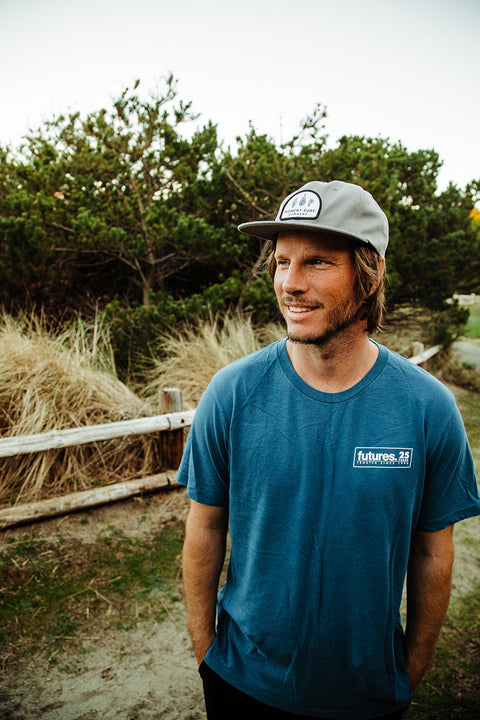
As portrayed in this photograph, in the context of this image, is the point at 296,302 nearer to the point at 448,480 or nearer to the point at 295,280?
the point at 295,280

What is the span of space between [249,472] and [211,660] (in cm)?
63

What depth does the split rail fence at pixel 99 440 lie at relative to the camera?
3.69 m

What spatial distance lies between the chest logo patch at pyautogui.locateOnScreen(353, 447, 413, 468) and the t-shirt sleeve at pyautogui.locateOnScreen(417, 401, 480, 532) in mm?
90

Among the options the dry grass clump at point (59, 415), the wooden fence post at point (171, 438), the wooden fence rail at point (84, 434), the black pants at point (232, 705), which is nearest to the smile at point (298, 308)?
the black pants at point (232, 705)

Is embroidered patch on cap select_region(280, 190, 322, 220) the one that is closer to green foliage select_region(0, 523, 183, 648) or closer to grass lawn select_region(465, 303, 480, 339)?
green foliage select_region(0, 523, 183, 648)

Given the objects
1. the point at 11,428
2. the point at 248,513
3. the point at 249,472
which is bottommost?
the point at 11,428

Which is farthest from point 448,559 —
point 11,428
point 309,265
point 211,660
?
point 11,428

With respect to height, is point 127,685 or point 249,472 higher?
point 249,472

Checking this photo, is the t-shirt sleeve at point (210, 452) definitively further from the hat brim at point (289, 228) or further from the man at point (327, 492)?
the hat brim at point (289, 228)

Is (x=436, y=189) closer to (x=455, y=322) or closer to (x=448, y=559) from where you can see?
(x=455, y=322)

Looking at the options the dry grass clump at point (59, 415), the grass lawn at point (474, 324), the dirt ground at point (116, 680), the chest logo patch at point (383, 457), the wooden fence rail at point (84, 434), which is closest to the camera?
the chest logo patch at point (383, 457)

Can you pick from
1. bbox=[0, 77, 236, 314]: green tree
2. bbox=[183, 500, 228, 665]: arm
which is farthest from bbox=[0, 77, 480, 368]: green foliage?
bbox=[183, 500, 228, 665]: arm

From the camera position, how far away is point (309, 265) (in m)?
1.40

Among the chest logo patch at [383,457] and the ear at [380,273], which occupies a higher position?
the ear at [380,273]
